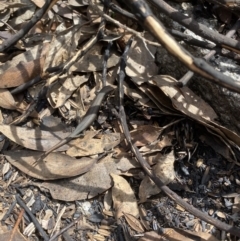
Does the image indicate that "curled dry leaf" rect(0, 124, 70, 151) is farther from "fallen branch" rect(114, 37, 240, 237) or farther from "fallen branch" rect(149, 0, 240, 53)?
"fallen branch" rect(149, 0, 240, 53)

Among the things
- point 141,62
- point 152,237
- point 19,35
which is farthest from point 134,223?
point 19,35

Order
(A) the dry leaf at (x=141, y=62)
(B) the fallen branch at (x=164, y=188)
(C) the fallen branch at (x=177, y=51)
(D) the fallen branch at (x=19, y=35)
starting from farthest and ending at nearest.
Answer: (A) the dry leaf at (x=141, y=62)
(D) the fallen branch at (x=19, y=35)
(B) the fallen branch at (x=164, y=188)
(C) the fallen branch at (x=177, y=51)

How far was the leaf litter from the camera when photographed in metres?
1.41

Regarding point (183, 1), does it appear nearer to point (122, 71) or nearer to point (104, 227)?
point (122, 71)

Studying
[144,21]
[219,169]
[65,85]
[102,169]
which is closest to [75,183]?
[102,169]

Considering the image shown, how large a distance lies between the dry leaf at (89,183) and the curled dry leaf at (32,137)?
0.37 ft

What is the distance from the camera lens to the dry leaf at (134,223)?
1.38 meters

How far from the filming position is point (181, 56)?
85 centimetres

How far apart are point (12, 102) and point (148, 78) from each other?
1.45ft

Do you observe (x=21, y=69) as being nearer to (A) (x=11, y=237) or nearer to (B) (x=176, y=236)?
(A) (x=11, y=237)

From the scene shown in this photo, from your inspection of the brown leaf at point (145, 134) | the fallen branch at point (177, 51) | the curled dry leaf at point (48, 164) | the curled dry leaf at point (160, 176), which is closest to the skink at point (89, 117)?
the curled dry leaf at point (48, 164)

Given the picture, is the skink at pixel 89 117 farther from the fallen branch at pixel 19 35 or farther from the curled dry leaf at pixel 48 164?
the fallen branch at pixel 19 35

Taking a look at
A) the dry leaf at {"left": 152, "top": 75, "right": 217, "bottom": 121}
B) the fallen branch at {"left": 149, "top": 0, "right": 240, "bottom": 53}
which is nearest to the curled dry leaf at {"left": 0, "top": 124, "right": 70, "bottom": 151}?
the dry leaf at {"left": 152, "top": 75, "right": 217, "bottom": 121}

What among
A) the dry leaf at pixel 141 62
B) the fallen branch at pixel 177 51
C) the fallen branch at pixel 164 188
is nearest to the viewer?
the fallen branch at pixel 177 51
